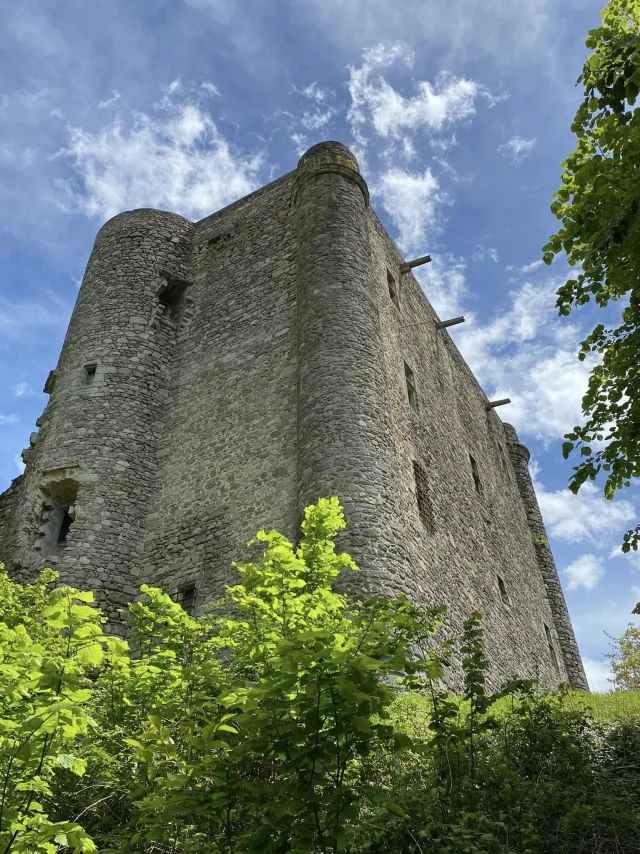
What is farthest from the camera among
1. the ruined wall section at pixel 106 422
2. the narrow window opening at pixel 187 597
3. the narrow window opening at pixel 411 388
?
the narrow window opening at pixel 411 388

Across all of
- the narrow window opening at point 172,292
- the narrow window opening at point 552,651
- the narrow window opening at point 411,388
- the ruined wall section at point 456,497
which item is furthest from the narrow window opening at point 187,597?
the narrow window opening at point 552,651

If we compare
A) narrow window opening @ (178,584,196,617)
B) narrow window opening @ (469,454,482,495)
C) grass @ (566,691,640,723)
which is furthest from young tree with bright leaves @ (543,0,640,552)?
narrow window opening @ (469,454,482,495)

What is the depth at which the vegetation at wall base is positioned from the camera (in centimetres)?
350

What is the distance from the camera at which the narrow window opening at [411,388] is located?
47.4 ft

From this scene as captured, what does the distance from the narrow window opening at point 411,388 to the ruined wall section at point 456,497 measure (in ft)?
0.62

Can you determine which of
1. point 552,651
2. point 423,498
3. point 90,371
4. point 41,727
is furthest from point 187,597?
point 552,651

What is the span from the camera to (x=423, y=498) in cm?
1279

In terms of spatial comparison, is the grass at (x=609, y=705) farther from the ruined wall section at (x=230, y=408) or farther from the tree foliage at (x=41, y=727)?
the tree foliage at (x=41, y=727)

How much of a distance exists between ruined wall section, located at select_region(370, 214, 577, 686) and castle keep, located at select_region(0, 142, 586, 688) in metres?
0.09

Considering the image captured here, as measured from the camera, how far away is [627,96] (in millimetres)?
5363

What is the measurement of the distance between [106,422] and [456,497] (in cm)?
759

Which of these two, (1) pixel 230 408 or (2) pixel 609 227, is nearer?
(2) pixel 609 227

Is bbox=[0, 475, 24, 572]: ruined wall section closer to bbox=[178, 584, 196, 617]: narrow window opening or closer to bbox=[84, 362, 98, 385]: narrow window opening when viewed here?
bbox=[84, 362, 98, 385]: narrow window opening

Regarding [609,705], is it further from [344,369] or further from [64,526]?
[64,526]
